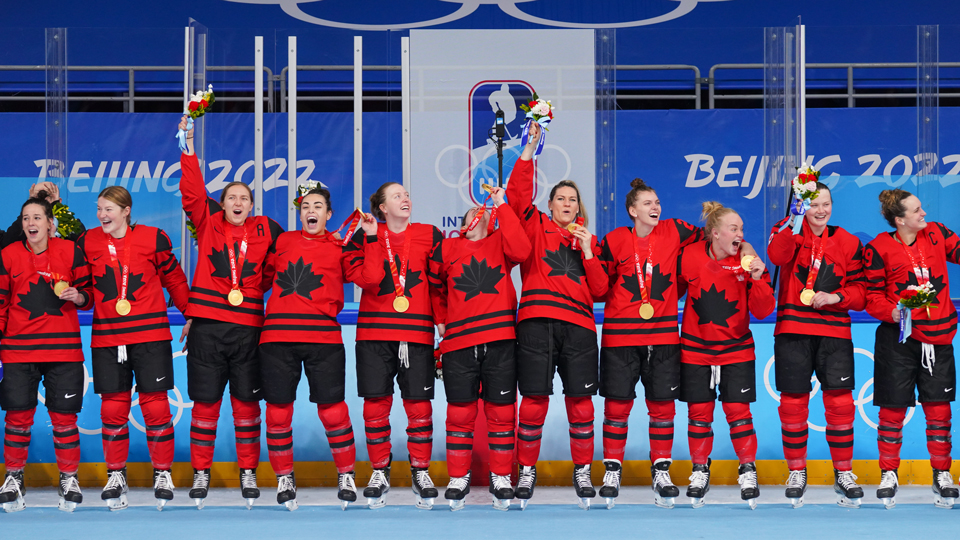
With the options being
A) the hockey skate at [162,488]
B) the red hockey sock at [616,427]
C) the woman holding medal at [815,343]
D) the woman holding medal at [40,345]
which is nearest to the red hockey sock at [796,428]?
the woman holding medal at [815,343]

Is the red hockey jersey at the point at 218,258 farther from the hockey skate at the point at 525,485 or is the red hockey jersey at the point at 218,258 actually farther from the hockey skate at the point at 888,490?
the hockey skate at the point at 888,490

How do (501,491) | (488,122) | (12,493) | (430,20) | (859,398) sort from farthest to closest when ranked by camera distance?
(430,20), (488,122), (859,398), (12,493), (501,491)

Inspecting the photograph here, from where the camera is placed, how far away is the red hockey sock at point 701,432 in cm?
430

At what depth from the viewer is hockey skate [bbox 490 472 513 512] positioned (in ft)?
13.8

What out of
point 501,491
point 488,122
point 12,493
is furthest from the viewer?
point 488,122

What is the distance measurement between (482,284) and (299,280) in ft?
2.83

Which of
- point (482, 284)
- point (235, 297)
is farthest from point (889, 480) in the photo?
point (235, 297)

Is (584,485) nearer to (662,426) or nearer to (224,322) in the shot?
(662,426)

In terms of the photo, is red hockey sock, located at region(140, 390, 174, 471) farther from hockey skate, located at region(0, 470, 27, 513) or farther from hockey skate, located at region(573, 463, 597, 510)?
hockey skate, located at region(573, 463, 597, 510)

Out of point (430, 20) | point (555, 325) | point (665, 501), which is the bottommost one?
point (665, 501)

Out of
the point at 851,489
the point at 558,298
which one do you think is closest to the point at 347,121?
the point at 558,298

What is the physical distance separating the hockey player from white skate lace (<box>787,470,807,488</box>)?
4.37 ft

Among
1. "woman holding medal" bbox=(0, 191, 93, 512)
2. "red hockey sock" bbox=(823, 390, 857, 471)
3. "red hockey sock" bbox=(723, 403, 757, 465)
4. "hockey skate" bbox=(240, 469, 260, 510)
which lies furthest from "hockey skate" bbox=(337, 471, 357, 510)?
"red hockey sock" bbox=(823, 390, 857, 471)

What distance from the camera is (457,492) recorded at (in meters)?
4.21
